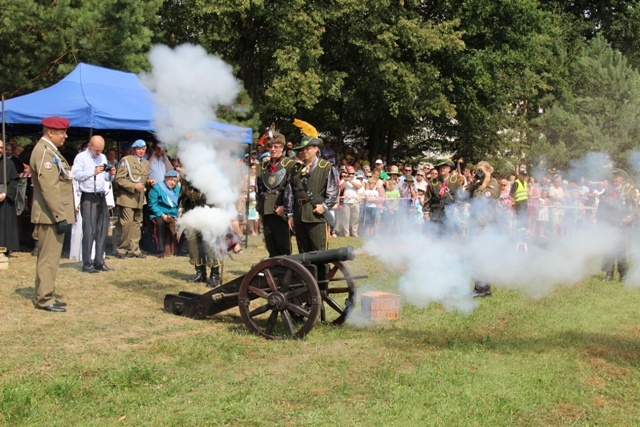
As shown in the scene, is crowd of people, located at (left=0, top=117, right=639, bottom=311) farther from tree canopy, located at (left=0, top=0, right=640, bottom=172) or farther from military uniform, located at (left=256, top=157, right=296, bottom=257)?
tree canopy, located at (left=0, top=0, right=640, bottom=172)

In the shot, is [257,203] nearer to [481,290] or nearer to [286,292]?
[286,292]

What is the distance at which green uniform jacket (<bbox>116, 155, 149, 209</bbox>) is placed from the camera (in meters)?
12.8

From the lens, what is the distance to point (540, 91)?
2938cm

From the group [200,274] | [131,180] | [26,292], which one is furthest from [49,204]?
[131,180]

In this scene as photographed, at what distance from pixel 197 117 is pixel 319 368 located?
11.6 feet

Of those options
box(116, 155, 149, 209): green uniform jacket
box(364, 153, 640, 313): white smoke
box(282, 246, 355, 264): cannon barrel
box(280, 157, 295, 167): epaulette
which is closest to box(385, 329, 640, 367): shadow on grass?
box(282, 246, 355, 264): cannon barrel

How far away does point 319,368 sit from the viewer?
6.13 meters

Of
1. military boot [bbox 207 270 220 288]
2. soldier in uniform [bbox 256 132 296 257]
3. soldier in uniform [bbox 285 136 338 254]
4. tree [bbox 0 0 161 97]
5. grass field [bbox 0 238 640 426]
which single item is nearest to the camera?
grass field [bbox 0 238 640 426]

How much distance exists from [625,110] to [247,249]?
7137mm

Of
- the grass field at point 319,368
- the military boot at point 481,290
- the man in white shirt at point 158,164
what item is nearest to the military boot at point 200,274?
the grass field at point 319,368

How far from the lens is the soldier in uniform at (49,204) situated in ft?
26.2

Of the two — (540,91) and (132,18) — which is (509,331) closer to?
(132,18)

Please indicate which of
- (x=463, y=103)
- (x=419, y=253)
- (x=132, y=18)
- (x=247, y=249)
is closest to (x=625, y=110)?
(x=419, y=253)

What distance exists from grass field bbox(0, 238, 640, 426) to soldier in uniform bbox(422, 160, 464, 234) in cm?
291
